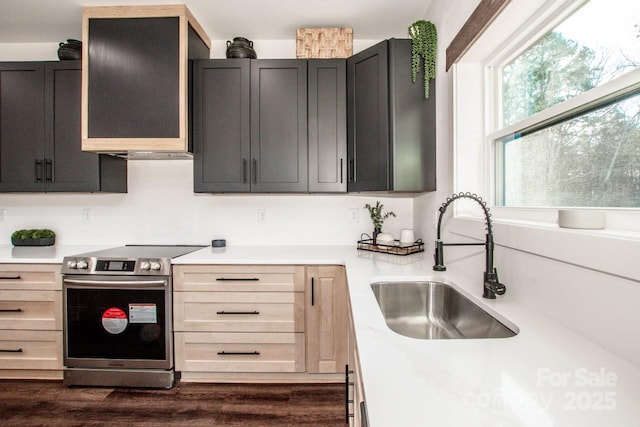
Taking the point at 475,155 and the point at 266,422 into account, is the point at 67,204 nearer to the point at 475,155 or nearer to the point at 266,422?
the point at 266,422

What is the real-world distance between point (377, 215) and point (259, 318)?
3.93ft

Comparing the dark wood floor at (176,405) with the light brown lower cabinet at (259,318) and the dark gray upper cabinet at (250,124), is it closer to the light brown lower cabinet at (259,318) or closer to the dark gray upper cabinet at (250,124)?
the light brown lower cabinet at (259,318)

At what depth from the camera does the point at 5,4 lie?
6.93 feet

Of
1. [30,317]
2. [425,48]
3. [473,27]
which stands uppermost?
[425,48]

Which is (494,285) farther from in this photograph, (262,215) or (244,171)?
(262,215)

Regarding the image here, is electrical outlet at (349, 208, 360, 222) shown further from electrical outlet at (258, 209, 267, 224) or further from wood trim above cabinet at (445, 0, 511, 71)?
wood trim above cabinet at (445, 0, 511, 71)

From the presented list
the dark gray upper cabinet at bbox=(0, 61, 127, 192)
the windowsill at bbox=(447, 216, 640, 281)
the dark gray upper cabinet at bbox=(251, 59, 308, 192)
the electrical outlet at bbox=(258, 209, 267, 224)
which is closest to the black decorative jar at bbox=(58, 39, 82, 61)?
the dark gray upper cabinet at bbox=(0, 61, 127, 192)

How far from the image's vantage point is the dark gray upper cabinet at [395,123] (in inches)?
78.3

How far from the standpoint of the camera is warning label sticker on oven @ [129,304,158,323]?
2.01 metres

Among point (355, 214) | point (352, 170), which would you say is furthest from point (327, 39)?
point (355, 214)

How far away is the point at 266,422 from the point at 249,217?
1.49 metres

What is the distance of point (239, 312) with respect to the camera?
80.4 inches

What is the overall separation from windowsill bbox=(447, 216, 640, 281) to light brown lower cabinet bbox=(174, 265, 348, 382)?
1131 mm

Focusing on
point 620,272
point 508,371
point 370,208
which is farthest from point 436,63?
point 508,371
